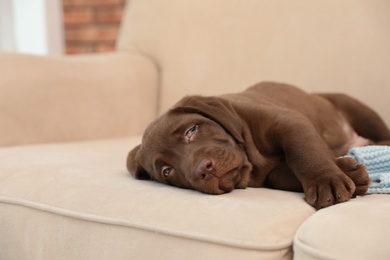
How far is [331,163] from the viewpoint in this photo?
170 centimetres

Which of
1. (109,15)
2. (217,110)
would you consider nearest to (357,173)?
(217,110)

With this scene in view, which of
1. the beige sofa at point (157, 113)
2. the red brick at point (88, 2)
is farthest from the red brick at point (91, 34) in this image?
the beige sofa at point (157, 113)

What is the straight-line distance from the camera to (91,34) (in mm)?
5473

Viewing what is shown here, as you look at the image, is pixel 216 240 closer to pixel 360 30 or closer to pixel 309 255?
pixel 309 255

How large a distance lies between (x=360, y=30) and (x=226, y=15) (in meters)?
0.65

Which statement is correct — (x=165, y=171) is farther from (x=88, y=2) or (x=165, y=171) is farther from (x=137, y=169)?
(x=88, y=2)

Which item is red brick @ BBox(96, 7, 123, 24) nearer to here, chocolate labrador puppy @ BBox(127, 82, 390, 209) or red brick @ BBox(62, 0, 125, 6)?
red brick @ BBox(62, 0, 125, 6)

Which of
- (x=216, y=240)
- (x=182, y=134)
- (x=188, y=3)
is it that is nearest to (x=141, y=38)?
(x=188, y=3)

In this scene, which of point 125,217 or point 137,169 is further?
point 137,169

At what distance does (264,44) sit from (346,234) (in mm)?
1604

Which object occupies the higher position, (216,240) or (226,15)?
(226,15)

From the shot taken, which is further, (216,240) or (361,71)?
(361,71)

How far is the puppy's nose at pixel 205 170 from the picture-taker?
66.7 inches

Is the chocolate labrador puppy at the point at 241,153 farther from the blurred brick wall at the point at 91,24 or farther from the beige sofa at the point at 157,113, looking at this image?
the blurred brick wall at the point at 91,24
